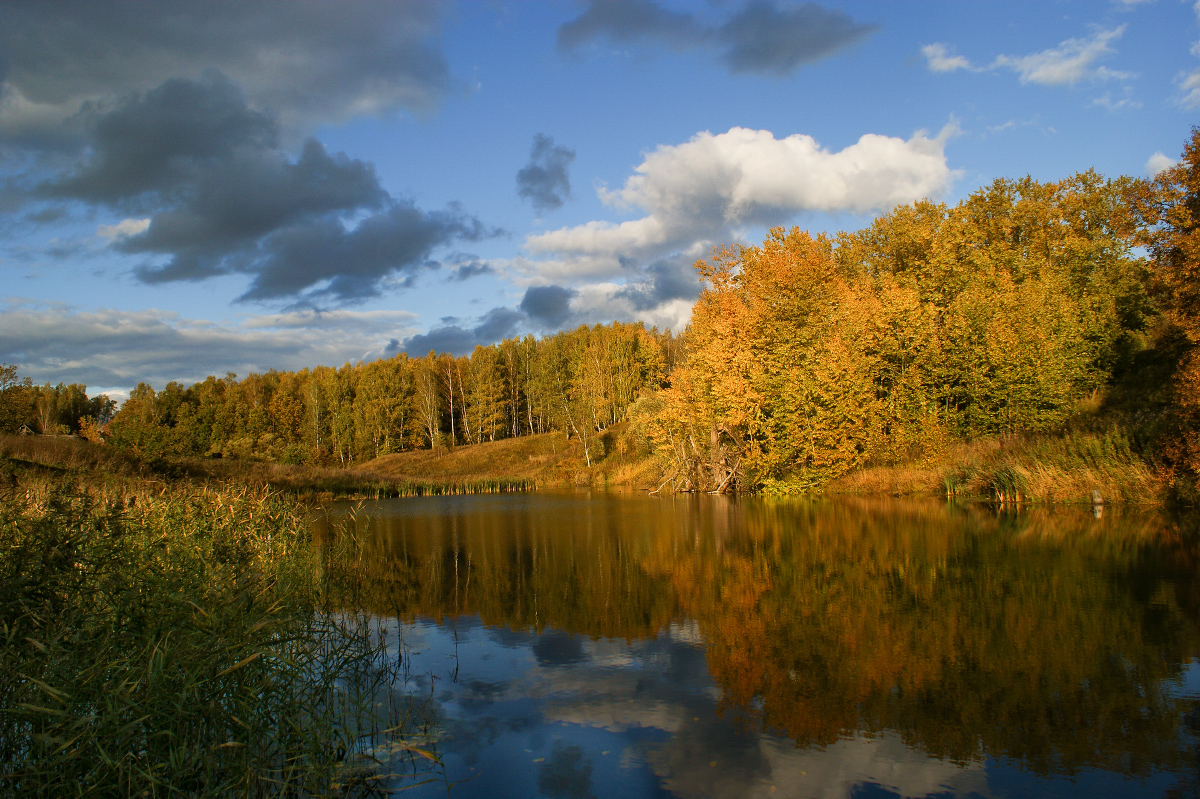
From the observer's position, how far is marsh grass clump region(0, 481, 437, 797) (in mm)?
4094

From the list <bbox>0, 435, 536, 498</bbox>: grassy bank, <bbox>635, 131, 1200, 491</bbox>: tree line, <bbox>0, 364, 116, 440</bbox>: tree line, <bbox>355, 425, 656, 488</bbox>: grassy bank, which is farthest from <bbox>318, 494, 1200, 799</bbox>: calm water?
<bbox>0, 364, 116, 440</bbox>: tree line

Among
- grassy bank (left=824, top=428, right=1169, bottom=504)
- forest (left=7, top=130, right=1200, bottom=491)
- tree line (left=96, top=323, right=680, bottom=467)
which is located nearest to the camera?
grassy bank (left=824, top=428, right=1169, bottom=504)

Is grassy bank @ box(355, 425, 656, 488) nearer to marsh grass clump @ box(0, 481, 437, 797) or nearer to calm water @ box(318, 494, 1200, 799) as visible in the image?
calm water @ box(318, 494, 1200, 799)

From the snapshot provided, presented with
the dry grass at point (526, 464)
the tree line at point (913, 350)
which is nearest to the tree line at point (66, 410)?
the dry grass at point (526, 464)

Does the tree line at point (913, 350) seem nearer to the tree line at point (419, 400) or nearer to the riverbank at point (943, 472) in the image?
the riverbank at point (943, 472)

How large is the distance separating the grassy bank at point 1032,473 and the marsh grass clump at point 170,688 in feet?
65.6

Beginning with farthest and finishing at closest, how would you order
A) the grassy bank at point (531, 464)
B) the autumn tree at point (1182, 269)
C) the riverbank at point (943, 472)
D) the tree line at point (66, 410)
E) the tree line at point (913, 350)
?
the tree line at point (66, 410)
the grassy bank at point (531, 464)
the tree line at point (913, 350)
the riverbank at point (943, 472)
the autumn tree at point (1182, 269)

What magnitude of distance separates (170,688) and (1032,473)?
23317 millimetres

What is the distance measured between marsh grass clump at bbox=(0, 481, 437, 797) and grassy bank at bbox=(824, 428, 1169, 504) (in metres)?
20.0

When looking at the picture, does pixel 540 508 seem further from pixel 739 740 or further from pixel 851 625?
pixel 739 740

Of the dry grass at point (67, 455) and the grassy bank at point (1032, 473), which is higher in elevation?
the dry grass at point (67, 455)

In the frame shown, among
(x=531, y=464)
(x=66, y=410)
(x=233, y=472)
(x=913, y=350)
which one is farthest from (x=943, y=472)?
(x=66, y=410)

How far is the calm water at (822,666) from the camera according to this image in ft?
16.5

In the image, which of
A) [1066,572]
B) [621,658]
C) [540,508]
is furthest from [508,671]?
[540,508]
